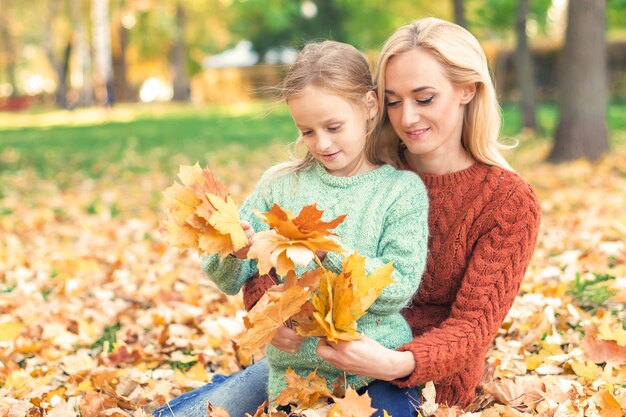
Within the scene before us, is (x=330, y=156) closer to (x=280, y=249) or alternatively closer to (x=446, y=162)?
(x=446, y=162)

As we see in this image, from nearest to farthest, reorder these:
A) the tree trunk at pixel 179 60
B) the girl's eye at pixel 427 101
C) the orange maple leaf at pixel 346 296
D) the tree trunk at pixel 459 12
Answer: the orange maple leaf at pixel 346 296
the girl's eye at pixel 427 101
the tree trunk at pixel 459 12
the tree trunk at pixel 179 60

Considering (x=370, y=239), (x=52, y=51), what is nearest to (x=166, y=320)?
(x=370, y=239)

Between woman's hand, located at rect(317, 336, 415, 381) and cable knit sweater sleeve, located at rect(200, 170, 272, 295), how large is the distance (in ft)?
1.32

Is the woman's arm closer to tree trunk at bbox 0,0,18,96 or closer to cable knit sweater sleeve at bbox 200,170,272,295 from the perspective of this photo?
cable knit sweater sleeve at bbox 200,170,272,295

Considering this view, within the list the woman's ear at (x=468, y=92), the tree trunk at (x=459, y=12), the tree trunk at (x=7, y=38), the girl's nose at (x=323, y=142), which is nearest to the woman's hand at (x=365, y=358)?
the girl's nose at (x=323, y=142)

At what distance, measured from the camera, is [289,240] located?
1.76 meters

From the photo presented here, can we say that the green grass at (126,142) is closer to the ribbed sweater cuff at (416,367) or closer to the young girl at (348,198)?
the young girl at (348,198)

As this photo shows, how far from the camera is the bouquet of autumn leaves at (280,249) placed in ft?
5.74

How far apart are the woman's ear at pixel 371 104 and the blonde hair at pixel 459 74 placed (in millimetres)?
24

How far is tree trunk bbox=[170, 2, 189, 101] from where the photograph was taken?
32.1 meters

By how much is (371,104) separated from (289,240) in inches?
29.2

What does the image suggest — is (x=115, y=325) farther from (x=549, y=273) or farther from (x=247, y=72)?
(x=247, y=72)

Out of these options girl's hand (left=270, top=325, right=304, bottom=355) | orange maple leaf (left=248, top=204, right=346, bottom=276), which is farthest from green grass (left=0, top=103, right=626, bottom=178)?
orange maple leaf (left=248, top=204, right=346, bottom=276)

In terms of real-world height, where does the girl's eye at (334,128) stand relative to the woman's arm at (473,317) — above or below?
above
